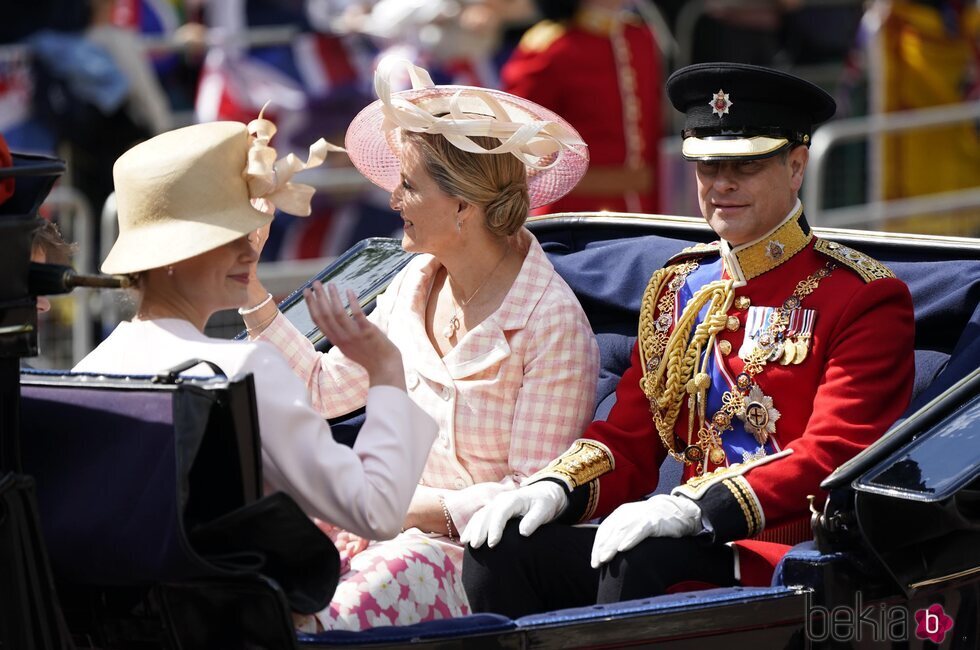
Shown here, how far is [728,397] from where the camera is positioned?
146 inches

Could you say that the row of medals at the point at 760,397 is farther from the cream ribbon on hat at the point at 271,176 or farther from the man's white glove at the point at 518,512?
the cream ribbon on hat at the point at 271,176

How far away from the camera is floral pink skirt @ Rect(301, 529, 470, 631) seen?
3246mm

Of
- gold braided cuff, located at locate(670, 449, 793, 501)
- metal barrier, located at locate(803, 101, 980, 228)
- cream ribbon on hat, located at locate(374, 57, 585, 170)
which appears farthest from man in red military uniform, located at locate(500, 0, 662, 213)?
gold braided cuff, located at locate(670, 449, 793, 501)

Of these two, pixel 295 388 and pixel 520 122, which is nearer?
pixel 295 388

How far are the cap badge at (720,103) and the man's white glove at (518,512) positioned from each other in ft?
2.66

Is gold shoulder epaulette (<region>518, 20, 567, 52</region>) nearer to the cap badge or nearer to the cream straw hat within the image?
the cap badge

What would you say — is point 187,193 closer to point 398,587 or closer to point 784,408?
point 398,587

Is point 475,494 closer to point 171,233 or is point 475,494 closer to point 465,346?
point 465,346

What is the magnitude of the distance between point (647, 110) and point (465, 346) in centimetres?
430

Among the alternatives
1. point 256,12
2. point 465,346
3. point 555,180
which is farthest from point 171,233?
point 256,12

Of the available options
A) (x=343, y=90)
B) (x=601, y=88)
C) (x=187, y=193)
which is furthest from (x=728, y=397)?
(x=343, y=90)

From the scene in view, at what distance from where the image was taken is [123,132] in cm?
891

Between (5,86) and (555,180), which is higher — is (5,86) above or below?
below

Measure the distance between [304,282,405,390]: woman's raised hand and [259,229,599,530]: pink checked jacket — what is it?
2.13 ft
